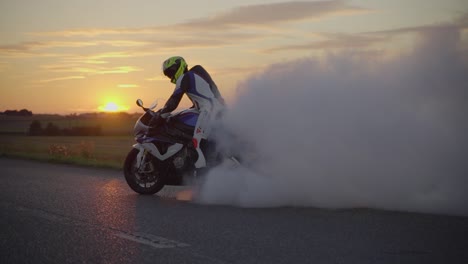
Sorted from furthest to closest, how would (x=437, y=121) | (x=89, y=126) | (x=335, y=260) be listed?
(x=89, y=126)
(x=437, y=121)
(x=335, y=260)

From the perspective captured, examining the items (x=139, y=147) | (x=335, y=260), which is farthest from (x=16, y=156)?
(x=335, y=260)

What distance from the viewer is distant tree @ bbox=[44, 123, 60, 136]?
65.6 m

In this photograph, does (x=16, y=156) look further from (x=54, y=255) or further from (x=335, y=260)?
(x=335, y=260)

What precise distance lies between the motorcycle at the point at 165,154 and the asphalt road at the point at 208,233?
0.52 m

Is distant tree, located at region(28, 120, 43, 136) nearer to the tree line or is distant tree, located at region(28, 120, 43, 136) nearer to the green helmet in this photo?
the tree line

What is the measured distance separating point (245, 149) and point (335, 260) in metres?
4.10

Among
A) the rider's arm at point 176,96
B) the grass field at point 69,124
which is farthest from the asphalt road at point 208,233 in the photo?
the grass field at point 69,124

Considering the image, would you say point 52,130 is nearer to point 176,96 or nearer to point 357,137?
point 176,96

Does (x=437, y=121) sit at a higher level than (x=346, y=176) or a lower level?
higher

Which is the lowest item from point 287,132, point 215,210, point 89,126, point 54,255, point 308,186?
point 54,255

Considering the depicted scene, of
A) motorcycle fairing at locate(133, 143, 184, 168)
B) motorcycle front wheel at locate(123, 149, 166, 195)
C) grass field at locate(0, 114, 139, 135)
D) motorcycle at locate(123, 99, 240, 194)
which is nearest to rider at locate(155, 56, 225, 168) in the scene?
motorcycle at locate(123, 99, 240, 194)

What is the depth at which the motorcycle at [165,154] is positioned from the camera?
9.46 m

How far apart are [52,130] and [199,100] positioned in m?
59.6

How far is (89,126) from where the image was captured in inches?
2655
